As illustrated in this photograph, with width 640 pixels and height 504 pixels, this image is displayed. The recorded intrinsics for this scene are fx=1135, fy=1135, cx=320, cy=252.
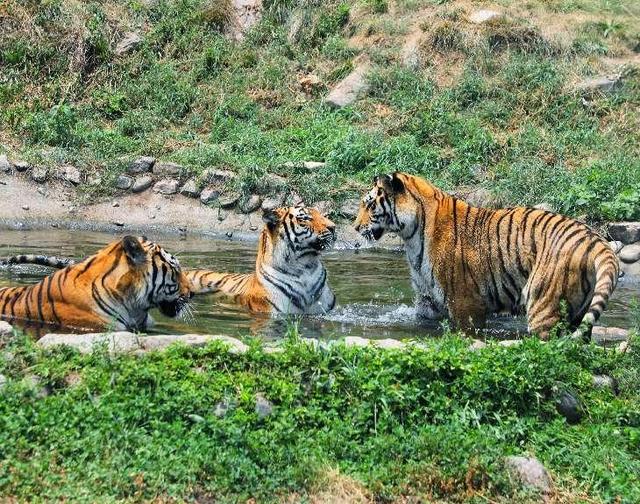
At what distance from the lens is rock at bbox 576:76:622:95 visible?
1471 centimetres

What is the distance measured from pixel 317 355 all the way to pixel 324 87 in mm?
10512

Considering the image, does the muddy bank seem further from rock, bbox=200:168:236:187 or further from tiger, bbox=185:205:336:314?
tiger, bbox=185:205:336:314

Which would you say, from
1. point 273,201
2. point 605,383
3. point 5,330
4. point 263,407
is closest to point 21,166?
point 273,201

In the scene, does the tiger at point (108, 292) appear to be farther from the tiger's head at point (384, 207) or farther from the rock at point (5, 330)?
the tiger's head at point (384, 207)

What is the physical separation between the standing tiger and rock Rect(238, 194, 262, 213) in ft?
14.4

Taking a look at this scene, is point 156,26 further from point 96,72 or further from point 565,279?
point 565,279

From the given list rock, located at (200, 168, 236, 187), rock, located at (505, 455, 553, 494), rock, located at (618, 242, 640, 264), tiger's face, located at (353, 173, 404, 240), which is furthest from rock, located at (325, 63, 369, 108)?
rock, located at (505, 455, 553, 494)

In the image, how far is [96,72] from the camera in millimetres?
15984

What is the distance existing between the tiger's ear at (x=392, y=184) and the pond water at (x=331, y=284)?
1.01 meters

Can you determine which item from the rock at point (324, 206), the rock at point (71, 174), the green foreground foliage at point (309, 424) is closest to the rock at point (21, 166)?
the rock at point (71, 174)

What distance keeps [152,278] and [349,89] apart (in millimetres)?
8572

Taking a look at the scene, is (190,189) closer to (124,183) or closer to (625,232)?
(124,183)

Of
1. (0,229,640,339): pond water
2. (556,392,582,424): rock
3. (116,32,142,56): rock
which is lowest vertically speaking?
(0,229,640,339): pond water

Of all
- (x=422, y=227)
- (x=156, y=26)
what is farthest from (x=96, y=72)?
(x=422, y=227)
